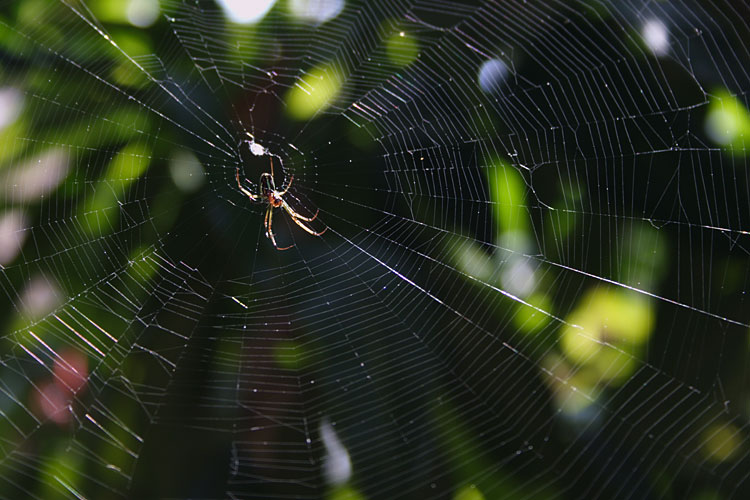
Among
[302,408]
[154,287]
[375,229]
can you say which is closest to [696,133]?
[375,229]

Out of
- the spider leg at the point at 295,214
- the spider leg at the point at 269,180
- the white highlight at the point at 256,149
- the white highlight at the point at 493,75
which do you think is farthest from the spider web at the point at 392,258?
the spider leg at the point at 269,180

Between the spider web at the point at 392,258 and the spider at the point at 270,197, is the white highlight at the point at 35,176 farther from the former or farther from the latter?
the spider at the point at 270,197

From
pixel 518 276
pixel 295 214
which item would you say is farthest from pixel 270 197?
pixel 518 276

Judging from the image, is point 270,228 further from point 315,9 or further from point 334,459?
point 334,459

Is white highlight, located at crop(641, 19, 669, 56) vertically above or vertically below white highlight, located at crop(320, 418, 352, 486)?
above

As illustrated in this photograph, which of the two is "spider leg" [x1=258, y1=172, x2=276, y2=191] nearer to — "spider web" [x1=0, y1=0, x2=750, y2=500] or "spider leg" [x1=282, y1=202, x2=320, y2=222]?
"spider leg" [x1=282, y1=202, x2=320, y2=222]

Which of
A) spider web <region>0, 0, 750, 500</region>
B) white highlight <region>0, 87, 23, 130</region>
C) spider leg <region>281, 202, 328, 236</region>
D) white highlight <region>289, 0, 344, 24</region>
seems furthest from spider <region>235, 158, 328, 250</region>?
white highlight <region>0, 87, 23, 130</region>
